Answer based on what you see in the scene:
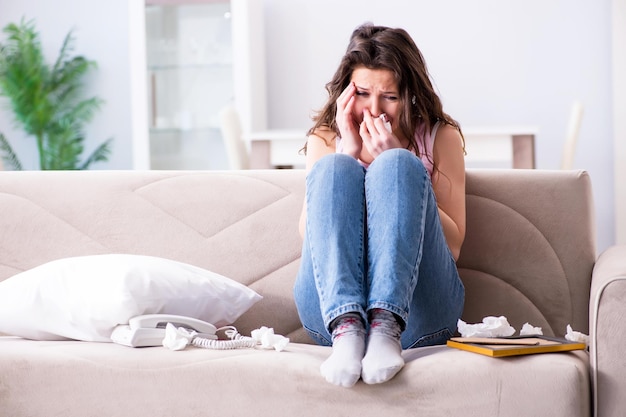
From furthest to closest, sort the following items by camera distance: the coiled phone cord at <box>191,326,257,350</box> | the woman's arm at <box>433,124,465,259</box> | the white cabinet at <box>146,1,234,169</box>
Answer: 1. the white cabinet at <box>146,1,234,169</box>
2. the woman's arm at <box>433,124,465,259</box>
3. the coiled phone cord at <box>191,326,257,350</box>

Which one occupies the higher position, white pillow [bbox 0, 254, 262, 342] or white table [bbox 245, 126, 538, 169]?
white table [bbox 245, 126, 538, 169]

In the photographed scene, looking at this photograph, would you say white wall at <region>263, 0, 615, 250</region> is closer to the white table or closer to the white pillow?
the white table

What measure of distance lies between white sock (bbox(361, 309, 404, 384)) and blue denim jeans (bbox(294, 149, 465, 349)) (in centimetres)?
3

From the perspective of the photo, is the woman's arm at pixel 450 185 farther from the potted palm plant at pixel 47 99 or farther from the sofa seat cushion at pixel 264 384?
the potted palm plant at pixel 47 99

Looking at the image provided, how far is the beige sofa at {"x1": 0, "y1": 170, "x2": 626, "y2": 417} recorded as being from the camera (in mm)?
1433

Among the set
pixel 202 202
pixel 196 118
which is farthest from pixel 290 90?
pixel 202 202

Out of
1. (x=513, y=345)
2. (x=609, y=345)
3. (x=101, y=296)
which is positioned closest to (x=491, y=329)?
(x=513, y=345)

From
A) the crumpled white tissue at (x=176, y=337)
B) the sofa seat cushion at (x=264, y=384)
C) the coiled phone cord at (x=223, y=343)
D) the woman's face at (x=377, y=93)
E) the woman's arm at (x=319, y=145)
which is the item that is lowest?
the sofa seat cushion at (x=264, y=384)

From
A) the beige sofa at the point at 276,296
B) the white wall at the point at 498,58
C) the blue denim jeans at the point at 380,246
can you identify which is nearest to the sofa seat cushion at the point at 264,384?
the beige sofa at the point at 276,296

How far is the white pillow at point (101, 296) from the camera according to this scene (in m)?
1.70

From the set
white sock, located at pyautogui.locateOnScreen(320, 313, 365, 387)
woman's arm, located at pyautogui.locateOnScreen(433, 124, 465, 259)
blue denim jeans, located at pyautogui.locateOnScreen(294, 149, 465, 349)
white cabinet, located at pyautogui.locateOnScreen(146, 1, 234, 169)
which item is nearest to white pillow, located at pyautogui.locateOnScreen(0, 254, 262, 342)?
blue denim jeans, located at pyautogui.locateOnScreen(294, 149, 465, 349)

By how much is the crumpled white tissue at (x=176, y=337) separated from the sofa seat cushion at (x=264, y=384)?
0.02m

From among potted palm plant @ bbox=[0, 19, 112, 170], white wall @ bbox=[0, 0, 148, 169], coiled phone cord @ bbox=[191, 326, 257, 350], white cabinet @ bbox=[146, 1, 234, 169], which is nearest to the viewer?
coiled phone cord @ bbox=[191, 326, 257, 350]

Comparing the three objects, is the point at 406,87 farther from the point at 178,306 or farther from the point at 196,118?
the point at 196,118
